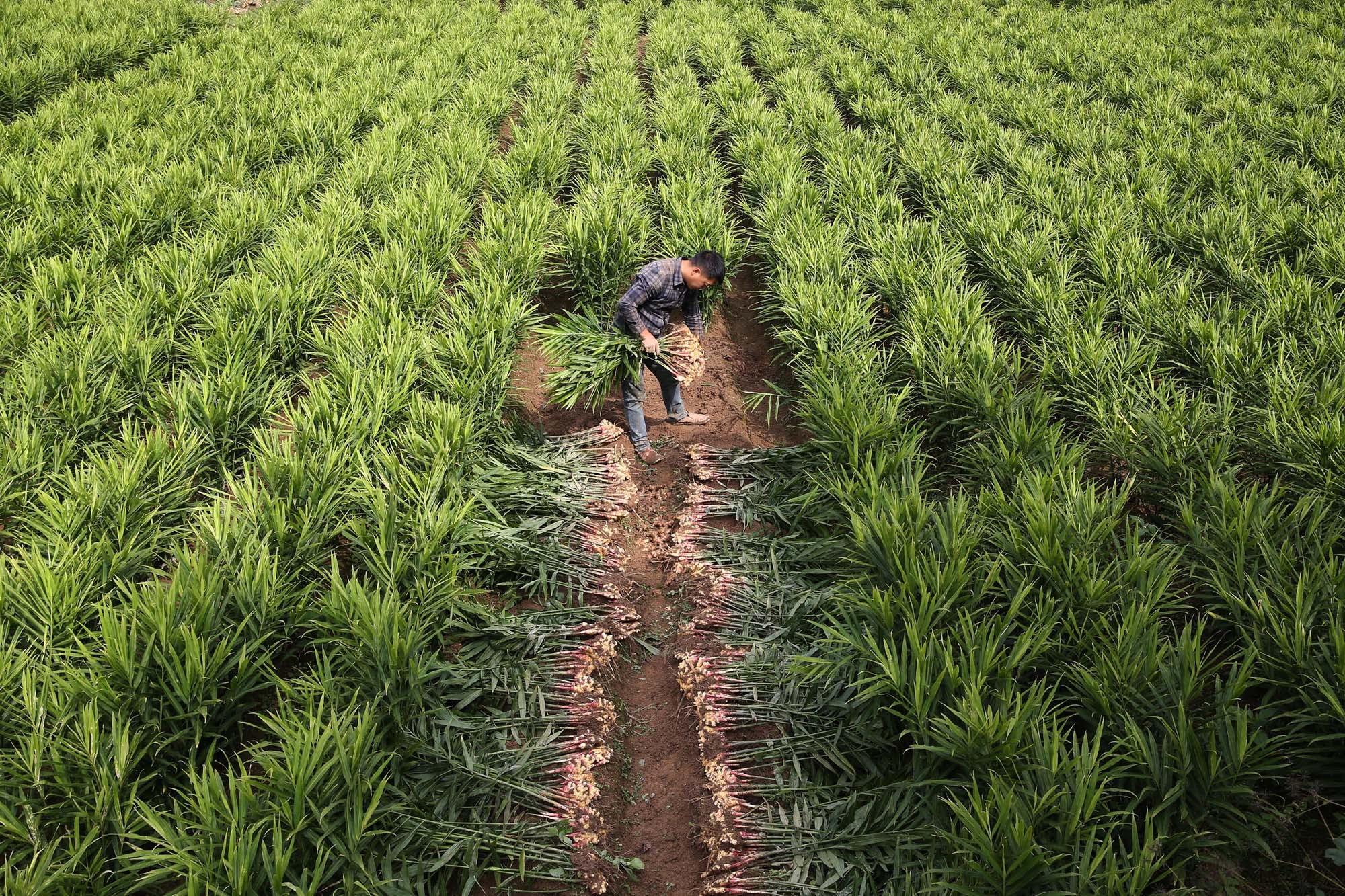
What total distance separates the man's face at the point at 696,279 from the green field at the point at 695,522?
550 mm

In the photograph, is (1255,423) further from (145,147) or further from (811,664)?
(145,147)

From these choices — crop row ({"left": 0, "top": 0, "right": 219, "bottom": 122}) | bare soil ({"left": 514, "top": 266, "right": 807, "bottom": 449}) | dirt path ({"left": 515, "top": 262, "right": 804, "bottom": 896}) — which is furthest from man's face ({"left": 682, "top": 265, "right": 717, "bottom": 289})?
crop row ({"left": 0, "top": 0, "right": 219, "bottom": 122})

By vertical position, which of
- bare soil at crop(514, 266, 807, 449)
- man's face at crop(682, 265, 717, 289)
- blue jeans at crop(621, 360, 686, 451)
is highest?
man's face at crop(682, 265, 717, 289)

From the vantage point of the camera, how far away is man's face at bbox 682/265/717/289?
11.5ft

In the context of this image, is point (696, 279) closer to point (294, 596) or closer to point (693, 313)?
point (693, 313)

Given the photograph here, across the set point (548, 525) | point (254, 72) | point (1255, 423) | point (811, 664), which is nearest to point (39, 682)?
point (548, 525)

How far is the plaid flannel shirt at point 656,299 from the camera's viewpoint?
11.8 feet

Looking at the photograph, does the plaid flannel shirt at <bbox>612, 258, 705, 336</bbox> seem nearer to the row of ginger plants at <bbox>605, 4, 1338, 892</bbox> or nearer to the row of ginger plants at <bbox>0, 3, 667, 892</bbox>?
the row of ginger plants at <bbox>0, 3, 667, 892</bbox>

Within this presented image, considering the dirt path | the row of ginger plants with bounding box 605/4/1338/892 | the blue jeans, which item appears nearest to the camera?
the row of ginger plants with bounding box 605/4/1338/892

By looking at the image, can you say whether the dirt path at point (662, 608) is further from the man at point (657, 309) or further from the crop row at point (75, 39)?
the crop row at point (75, 39)

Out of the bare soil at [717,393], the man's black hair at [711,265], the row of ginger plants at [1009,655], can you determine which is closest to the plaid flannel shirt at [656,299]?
the man's black hair at [711,265]

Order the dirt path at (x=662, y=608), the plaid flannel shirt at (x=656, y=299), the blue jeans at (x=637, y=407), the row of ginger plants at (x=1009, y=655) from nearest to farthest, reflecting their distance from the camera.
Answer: the row of ginger plants at (x=1009, y=655), the dirt path at (x=662, y=608), the plaid flannel shirt at (x=656, y=299), the blue jeans at (x=637, y=407)

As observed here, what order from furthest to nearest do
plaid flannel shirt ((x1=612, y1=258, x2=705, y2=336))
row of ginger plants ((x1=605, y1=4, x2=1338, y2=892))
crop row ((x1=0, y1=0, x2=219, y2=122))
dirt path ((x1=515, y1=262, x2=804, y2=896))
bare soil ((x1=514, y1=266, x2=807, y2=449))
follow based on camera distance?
crop row ((x1=0, y1=0, x2=219, y2=122)), bare soil ((x1=514, y1=266, x2=807, y2=449)), plaid flannel shirt ((x1=612, y1=258, x2=705, y2=336)), dirt path ((x1=515, y1=262, x2=804, y2=896)), row of ginger plants ((x1=605, y1=4, x2=1338, y2=892))

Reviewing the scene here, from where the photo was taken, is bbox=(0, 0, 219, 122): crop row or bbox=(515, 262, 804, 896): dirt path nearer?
bbox=(515, 262, 804, 896): dirt path
